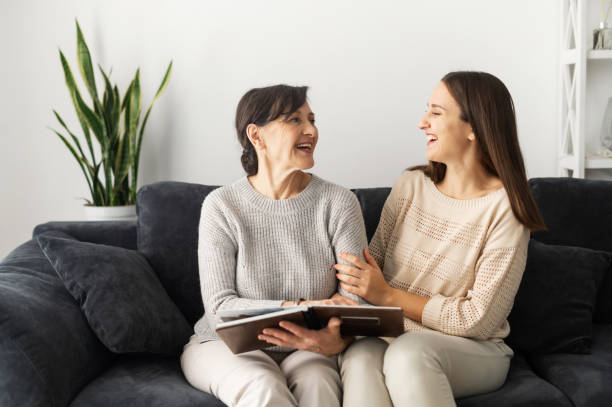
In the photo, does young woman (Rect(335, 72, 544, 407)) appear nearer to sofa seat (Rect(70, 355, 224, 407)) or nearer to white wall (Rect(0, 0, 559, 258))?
sofa seat (Rect(70, 355, 224, 407))

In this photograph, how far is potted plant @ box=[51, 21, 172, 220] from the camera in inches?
101

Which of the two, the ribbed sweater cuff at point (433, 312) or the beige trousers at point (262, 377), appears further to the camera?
the ribbed sweater cuff at point (433, 312)

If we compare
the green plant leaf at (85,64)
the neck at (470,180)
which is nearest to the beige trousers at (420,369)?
the neck at (470,180)

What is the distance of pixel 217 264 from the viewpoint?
5.64 ft

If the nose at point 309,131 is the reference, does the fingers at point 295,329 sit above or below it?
below

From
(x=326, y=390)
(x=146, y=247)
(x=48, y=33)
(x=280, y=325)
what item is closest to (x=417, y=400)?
(x=326, y=390)

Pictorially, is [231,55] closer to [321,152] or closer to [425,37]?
[321,152]

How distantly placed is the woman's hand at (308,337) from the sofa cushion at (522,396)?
1.27ft

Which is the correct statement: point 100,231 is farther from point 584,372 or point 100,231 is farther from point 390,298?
point 584,372

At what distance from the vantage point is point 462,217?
5.86 ft

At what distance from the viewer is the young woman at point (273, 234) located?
5.50ft

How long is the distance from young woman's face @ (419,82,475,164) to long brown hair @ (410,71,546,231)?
0.06 feet

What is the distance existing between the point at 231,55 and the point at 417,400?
1794 mm

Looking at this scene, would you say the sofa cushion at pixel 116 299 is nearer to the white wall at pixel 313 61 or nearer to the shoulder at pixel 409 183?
the shoulder at pixel 409 183
